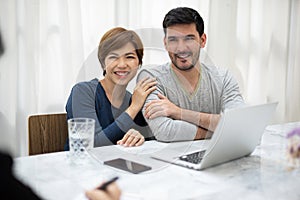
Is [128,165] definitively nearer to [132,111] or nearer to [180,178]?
[180,178]

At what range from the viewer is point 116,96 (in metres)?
1.34

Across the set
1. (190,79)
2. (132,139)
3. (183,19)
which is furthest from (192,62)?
(132,139)

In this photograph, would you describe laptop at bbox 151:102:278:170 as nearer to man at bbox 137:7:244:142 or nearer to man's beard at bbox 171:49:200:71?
man at bbox 137:7:244:142

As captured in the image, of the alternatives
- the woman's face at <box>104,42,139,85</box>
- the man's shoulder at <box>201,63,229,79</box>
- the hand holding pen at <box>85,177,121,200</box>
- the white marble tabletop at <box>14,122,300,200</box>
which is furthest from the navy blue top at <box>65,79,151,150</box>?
the hand holding pen at <box>85,177,121,200</box>

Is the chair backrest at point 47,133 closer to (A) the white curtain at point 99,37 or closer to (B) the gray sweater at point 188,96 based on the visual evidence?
(A) the white curtain at point 99,37

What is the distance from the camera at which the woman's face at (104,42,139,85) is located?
1.16 metres

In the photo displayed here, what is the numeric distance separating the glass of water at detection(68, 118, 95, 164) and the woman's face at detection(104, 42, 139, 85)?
0.25 metres

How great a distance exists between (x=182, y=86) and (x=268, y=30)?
153cm

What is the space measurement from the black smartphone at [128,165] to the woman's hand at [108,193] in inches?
16.5


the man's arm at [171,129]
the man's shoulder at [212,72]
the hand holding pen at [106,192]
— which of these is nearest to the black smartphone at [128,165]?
the man's arm at [171,129]

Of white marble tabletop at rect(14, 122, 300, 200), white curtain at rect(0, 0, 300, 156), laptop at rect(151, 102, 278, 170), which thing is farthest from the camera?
white curtain at rect(0, 0, 300, 156)

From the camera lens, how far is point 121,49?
3.80 feet

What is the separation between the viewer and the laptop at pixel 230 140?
903 mm

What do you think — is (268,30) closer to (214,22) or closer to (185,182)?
(214,22)
